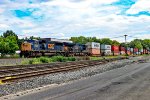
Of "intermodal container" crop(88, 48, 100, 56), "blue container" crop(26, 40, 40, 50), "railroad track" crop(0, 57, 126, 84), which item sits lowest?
"railroad track" crop(0, 57, 126, 84)

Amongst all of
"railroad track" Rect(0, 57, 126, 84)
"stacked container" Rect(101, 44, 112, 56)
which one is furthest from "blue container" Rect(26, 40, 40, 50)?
"stacked container" Rect(101, 44, 112, 56)

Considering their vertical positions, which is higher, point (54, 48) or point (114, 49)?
point (54, 48)

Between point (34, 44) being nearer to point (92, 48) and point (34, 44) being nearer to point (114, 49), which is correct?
point (92, 48)

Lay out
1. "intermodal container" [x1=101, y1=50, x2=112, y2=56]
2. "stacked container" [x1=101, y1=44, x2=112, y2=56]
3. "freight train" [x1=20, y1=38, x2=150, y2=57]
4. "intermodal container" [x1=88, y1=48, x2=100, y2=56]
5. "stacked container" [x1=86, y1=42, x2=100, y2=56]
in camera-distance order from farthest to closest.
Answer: "stacked container" [x1=101, y1=44, x2=112, y2=56], "intermodal container" [x1=101, y1=50, x2=112, y2=56], "intermodal container" [x1=88, y1=48, x2=100, y2=56], "stacked container" [x1=86, y1=42, x2=100, y2=56], "freight train" [x1=20, y1=38, x2=150, y2=57]

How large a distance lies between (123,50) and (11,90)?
95.1 m

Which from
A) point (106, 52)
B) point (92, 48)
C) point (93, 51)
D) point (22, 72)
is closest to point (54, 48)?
point (92, 48)

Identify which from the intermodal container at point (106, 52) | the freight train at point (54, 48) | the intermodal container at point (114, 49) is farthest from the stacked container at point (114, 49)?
the freight train at point (54, 48)

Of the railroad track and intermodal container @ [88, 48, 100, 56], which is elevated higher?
intermodal container @ [88, 48, 100, 56]

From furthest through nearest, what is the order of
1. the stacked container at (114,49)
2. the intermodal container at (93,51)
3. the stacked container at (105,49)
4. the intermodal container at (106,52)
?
1. the stacked container at (114,49)
2. the stacked container at (105,49)
3. the intermodal container at (106,52)
4. the intermodal container at (93,51)

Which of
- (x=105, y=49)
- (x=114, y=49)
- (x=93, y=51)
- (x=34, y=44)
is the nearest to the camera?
(x=34, y=44)

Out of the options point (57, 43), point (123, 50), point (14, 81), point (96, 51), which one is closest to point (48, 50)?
point (57, 43)

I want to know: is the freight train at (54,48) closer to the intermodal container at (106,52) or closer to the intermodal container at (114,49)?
the intermodal container at (106,52)

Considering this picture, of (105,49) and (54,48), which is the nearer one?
(54,48)

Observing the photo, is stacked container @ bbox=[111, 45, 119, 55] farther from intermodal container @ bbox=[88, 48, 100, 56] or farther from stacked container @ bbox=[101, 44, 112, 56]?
intermodal container @ bbox=[88, 48, 100, 56]
